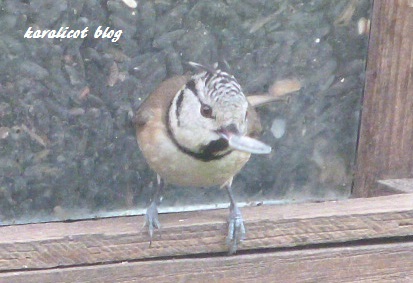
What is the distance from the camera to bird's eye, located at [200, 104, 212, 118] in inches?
89.2

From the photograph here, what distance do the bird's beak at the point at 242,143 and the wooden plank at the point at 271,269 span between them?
30cm

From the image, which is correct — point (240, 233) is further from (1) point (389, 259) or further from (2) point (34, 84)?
(2) point (34, 84)

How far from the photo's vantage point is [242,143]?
2.13 metres

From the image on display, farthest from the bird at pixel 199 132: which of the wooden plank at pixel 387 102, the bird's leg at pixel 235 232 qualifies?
the wooden plank at pixel 387 102

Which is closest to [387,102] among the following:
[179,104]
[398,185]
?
[398,185]

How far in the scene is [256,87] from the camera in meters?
2.68

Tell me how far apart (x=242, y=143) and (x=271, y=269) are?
1.17 feet

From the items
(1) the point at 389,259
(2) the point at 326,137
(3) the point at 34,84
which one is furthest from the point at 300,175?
(3) the point at 34,84

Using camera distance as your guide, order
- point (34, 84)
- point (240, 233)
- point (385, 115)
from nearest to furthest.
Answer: point (240, 233), point (34, 84), point (385, 115)

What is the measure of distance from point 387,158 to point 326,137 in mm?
177

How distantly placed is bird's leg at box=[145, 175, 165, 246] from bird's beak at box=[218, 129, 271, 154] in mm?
255

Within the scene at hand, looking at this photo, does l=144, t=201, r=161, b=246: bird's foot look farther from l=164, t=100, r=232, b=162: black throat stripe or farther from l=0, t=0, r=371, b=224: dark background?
l=0, t=0, r=371, b=224: dark background

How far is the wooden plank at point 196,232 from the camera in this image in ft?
7.16

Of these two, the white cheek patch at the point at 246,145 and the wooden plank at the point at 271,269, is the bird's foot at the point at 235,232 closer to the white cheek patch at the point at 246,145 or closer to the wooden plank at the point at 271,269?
the wooden plank at the point at 271,269
